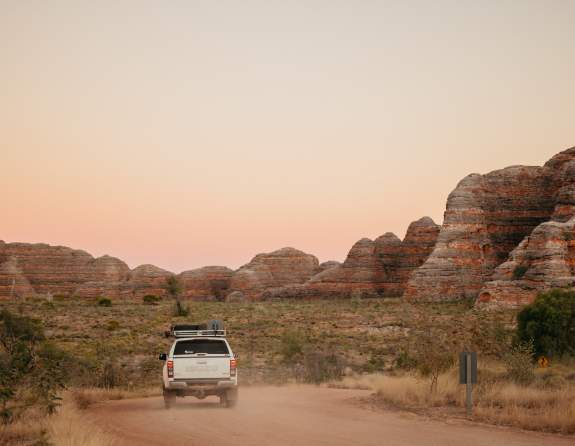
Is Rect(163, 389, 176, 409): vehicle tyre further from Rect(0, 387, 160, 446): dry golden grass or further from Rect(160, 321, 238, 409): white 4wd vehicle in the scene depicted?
Rect(0, 387, 160, 446): dry golden grass

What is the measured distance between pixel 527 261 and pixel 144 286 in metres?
106

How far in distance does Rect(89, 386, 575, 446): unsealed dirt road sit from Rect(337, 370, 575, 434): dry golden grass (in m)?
0.77

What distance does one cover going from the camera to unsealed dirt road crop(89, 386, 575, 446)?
13.3m

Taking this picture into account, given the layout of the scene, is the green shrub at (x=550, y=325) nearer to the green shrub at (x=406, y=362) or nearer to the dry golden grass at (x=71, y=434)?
the green shrub at (x=406, y=362)

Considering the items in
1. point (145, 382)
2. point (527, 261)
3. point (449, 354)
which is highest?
point (527, 261)

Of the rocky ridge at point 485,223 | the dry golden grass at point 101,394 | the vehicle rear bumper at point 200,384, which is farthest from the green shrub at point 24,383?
the rocky ridge at point 485,223

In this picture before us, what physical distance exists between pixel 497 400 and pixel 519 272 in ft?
197

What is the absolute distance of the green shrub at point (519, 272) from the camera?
74294 millimetres

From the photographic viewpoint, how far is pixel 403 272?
128000 millimetres

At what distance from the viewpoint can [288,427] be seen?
15.5 metres

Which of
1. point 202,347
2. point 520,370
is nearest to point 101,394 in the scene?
point 202,347

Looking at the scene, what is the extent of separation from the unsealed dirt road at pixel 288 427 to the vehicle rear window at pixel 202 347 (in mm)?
1583

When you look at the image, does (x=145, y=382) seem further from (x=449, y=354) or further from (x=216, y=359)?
(x=449, y=354)

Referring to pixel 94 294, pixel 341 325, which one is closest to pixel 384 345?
pixel 341 325
